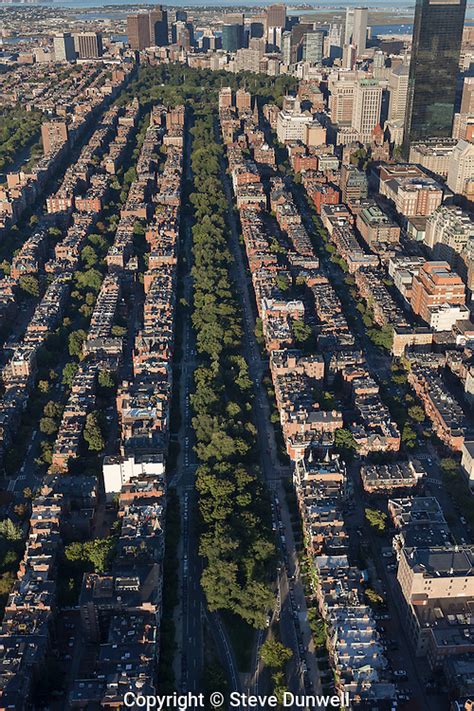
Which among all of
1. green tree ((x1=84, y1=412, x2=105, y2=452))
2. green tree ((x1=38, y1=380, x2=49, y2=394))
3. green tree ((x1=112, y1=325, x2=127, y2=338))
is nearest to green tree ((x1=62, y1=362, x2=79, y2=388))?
green tree ((x1=38, y1=380, x2=49, y2=394))

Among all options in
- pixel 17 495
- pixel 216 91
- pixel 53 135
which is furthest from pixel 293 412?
pixel 216 91

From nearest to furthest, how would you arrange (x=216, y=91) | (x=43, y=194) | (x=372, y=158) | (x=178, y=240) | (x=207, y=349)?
(x=207, y=349), (x=178, y=240), (x=43, y=194), (x=372, y=158), (x=216, y=91)

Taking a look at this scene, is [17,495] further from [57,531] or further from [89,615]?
[89,615]

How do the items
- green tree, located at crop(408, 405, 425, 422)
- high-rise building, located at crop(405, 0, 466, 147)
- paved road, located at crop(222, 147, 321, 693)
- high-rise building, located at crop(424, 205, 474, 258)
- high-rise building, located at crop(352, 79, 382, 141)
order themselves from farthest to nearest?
1. high-rise building, located at crop(352, 79, 382, 141)
2. high-rise building, located at crop(405, 0, 466, 147)
3. high-rise building, located at crop(424, 205, 474, 258)
4. green tree, located at crop(408, 405, 425, 422)
5. paved road, located at crop(222, 147, 321, 693)

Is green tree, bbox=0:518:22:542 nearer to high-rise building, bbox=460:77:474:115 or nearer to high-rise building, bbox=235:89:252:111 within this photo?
high-rise building, bbox=460:77:474:115

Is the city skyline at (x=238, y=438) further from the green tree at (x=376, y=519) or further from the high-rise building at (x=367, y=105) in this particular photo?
the high-rise building at (x=367, y=105)
